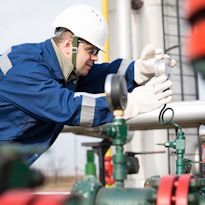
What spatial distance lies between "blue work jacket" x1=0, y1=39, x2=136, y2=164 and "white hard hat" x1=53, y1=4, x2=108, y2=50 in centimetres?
13

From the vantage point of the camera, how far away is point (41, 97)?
5.59 feet

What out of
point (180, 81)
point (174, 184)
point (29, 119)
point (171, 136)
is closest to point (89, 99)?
point (29, 119)

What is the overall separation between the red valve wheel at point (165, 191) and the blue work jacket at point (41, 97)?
A: 0.80m

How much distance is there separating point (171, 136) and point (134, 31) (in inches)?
56.0

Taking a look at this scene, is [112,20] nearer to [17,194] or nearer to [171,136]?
[171,136]

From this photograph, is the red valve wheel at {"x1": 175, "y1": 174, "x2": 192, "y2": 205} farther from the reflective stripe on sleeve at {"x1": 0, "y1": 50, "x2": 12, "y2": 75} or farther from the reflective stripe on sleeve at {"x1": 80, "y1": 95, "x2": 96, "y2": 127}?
the reflective stripe on sleeve at {"x1": 0, "y1": 50, "x2": 12, "y2": 75}

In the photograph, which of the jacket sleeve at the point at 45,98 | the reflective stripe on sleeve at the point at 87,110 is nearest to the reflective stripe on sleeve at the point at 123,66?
the jacket sleeve at the point at 45,98

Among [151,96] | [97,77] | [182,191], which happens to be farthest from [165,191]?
[97,77]

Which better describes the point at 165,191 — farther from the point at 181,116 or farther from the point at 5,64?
the point at 181,116

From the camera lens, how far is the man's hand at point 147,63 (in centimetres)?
186

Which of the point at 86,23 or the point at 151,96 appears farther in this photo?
the point at 86,23

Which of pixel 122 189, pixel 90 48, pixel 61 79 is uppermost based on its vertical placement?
pixel 90 48

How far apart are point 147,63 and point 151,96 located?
427 mm

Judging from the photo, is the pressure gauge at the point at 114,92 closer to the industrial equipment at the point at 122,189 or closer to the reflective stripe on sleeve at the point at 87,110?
the industrial equipment at the point at 122,189
